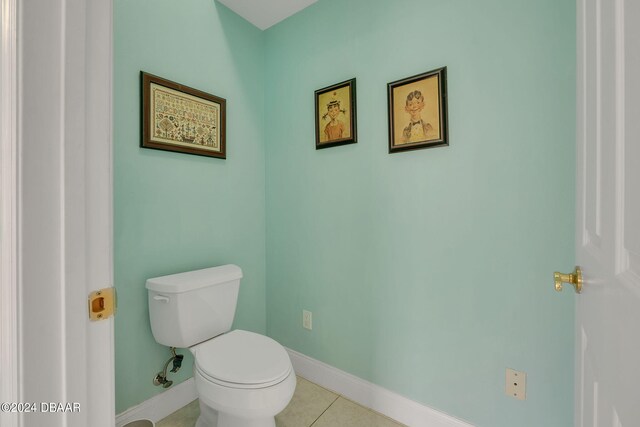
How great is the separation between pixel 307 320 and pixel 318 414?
1.64ft

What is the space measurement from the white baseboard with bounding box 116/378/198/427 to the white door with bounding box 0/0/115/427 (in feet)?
3.74

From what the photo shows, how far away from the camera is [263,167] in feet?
6.55

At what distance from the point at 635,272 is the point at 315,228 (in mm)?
1452

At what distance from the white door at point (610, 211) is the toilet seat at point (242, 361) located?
947 millimetres

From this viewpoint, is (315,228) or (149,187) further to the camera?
(315,228)

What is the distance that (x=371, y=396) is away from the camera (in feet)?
4.93

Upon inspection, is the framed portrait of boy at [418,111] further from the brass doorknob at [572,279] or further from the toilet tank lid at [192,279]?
the toilet tank lid at [192,279]

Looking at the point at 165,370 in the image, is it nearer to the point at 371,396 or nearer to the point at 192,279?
the point at 192,279

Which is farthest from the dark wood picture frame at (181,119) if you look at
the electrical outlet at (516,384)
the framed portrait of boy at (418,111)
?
the electrical outlet at (516,384)

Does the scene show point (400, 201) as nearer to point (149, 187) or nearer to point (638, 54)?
point (638, 54)

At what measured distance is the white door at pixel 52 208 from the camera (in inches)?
16.2

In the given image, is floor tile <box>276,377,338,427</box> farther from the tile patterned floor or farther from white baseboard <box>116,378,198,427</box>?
white baseboard <box>116,378,198,427</box>

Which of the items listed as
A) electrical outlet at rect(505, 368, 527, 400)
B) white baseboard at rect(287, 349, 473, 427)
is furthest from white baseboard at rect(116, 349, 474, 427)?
electrical outlet at rect(505, 368, 527, 400)

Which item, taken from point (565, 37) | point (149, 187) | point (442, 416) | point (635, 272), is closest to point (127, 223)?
point (149, 187)
